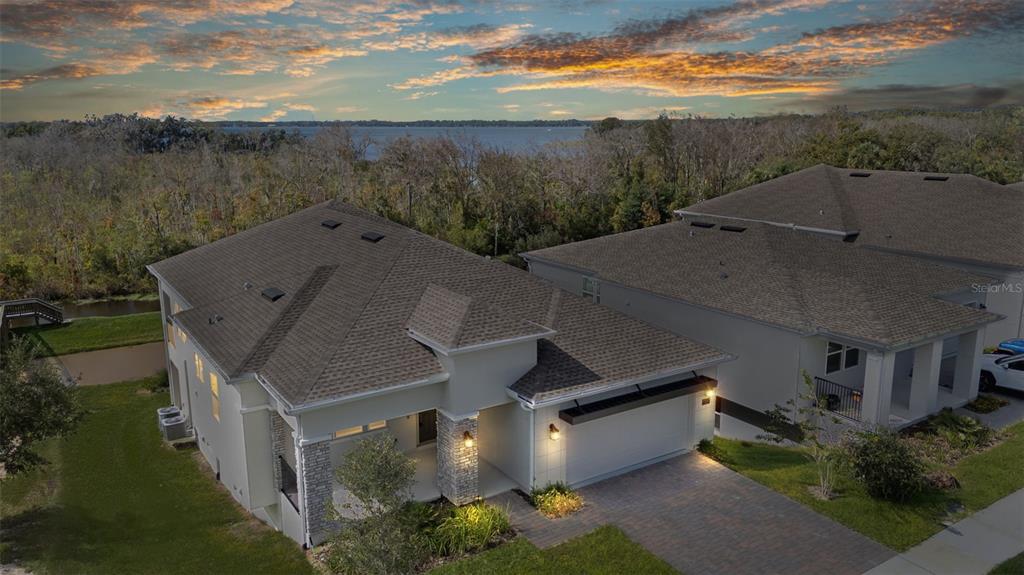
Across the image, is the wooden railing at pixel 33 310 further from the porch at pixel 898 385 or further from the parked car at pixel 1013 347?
the parked car at pixel 1013 347

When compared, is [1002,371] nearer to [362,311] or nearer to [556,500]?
[556,500]

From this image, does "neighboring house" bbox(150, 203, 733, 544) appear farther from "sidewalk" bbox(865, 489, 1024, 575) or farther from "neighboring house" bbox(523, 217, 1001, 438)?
"sidewalk" bbox(865, 489, 1024, 575)

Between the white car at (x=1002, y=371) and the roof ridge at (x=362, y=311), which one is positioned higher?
the roof ridge at (x=362, y=311)

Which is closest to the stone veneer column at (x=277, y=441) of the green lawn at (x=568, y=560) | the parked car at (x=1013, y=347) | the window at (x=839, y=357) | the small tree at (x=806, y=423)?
the green lawn at (x=568, y=560)

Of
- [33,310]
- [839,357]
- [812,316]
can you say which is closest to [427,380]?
[812,316]

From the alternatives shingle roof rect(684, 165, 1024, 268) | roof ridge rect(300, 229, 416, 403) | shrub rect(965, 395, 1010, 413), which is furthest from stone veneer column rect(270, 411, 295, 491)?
shingle roof rect(684, 165, 1024, 268)

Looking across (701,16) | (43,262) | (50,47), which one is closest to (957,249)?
(701,16)
